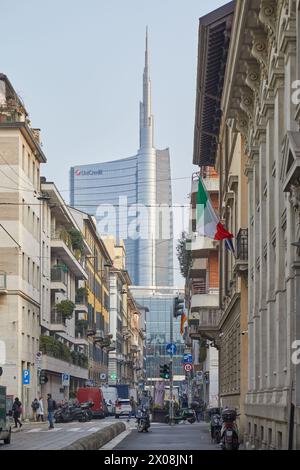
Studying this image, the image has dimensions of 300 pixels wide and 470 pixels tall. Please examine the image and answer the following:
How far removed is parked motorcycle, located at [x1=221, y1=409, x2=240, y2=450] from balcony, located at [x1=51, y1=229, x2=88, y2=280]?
5559cm

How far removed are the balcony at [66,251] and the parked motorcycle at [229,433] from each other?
182 ft

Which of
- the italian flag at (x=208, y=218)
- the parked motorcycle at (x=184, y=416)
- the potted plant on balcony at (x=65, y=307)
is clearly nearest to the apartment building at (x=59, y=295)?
the potted plant on balcony at (x=65, y=307)

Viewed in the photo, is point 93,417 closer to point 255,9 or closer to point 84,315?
point 84,315

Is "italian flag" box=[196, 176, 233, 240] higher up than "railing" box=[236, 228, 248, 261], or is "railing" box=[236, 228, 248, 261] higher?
"italian flag" box=[196, 176, 233, 240]

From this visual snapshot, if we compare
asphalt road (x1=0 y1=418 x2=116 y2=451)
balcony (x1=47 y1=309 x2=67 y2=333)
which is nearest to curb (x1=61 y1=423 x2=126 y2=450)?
asphalt road (x1=0 y1=418 x2=116 y2=451)

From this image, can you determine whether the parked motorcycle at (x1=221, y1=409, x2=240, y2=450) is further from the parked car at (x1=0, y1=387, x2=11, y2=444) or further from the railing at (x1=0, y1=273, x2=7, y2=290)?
the railing at (x1=0, y1=273, x2=7, y2=290)

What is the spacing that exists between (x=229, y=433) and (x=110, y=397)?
62245 millimetres

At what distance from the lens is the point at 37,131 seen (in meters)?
80.9

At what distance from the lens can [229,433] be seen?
98.7ft

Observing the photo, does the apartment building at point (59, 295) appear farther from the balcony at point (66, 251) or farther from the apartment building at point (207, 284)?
the apartment building at point (207, 284)

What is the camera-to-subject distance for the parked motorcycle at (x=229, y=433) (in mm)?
29906

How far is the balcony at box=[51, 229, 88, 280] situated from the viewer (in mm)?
86125

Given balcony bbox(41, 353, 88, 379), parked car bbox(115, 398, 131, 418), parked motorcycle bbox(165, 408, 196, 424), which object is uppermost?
balcony bbox(41, 353, 88, 379)

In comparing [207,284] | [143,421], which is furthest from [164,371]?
[207,284]
